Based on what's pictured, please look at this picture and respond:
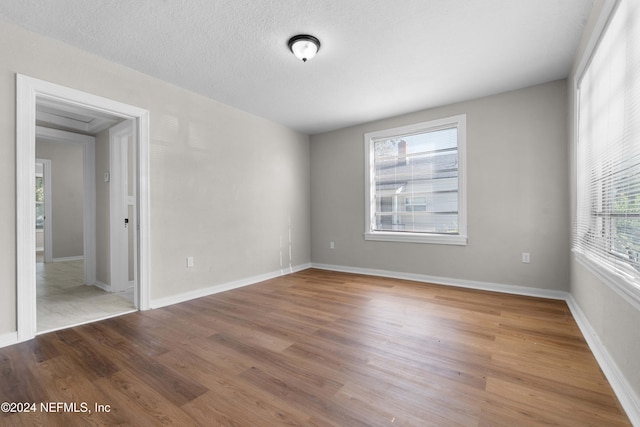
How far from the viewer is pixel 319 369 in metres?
1.90

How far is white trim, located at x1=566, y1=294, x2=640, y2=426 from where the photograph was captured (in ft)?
4.66

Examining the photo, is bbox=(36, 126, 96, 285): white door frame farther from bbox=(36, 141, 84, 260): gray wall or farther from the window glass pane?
the window glass pane

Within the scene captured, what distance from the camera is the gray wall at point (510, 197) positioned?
11.1 ft

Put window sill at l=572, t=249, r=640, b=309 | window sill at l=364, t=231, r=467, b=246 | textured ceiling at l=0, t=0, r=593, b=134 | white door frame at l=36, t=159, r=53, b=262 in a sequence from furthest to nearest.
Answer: white door frame at l=36, t=159, r=53, b=262, window sill at l=364, t=231, r=467, b=246, textured ceiling at l=0, t=0, r=593, b=134, window sill at l=572, t=249, r=640, b=309

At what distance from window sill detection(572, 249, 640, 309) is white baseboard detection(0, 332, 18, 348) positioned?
4.00 metres

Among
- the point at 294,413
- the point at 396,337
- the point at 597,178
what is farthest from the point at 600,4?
the point at 294,413

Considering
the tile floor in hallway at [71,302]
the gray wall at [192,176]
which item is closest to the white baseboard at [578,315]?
the gray wall at [192,176]

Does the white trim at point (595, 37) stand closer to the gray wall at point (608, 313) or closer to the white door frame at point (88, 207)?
the gray wall at point (608, 313)

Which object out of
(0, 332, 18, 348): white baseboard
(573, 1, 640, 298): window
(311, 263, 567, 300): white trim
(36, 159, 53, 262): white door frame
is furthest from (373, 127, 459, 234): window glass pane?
(36, 159, 53, 262): white door frame

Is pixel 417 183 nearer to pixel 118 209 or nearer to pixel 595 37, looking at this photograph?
pixel 595 37

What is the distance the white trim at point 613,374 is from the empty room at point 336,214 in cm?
2

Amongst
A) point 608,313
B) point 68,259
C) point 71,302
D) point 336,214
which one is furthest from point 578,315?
point 68,259

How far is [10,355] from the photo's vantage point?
2096 mm

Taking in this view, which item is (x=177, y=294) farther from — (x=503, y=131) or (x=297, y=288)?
(x=503, y=131)
